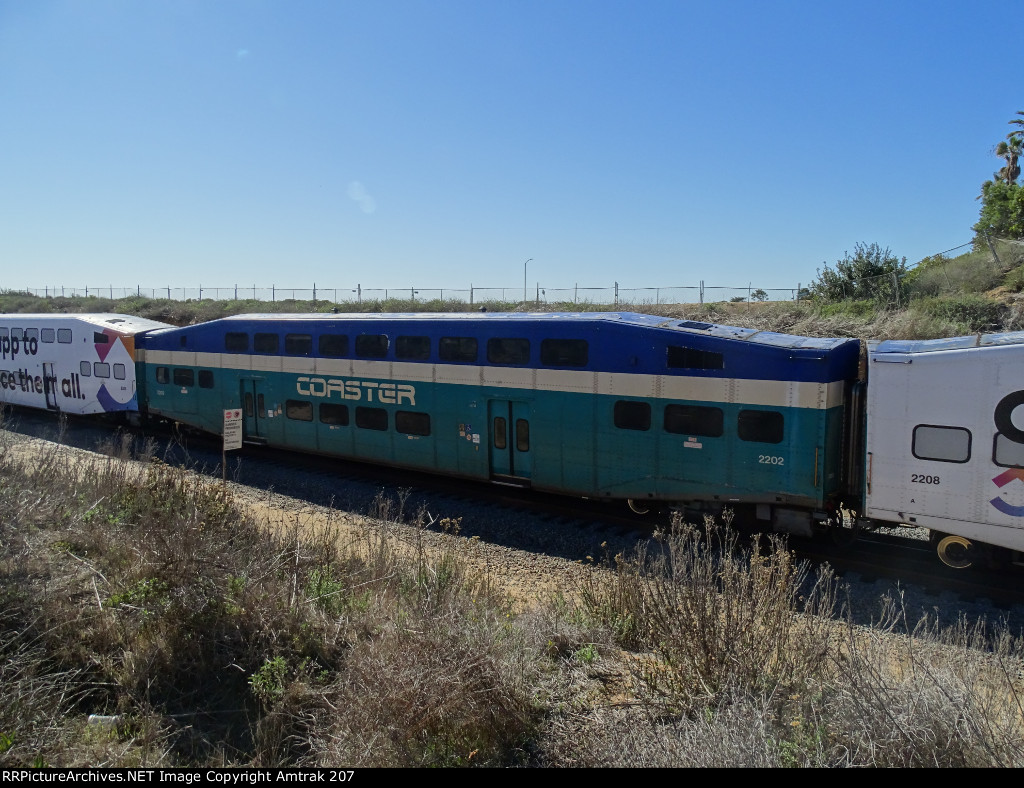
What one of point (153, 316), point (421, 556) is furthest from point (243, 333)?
point (153, 316)

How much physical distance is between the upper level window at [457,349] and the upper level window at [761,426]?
579 centimetres

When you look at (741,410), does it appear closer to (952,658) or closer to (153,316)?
(952,658)

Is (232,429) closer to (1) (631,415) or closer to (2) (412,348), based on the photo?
(2) (412,348)

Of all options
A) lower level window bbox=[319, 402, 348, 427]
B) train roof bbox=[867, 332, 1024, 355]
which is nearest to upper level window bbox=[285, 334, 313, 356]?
lower level window bbox=[319, 402, 348, 427]

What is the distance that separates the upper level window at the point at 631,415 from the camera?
42.7 feet

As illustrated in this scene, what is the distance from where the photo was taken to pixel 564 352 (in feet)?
45.6

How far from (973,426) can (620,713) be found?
7100mm

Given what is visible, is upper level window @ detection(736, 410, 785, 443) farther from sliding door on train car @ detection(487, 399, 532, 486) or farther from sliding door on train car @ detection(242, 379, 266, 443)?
sliding door on train car @ detection(242, 379, 266, 443)

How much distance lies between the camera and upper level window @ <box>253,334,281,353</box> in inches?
736

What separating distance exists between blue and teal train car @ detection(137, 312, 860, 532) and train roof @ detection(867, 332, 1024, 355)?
762mm

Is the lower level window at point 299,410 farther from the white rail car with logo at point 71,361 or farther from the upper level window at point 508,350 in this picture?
the white rail car with logo at point 71,361

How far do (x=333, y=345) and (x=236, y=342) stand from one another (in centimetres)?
399

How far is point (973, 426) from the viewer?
1003 centimetres

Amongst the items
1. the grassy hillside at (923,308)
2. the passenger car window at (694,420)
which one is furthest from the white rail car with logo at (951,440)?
the grassy hillside at (923,308)
